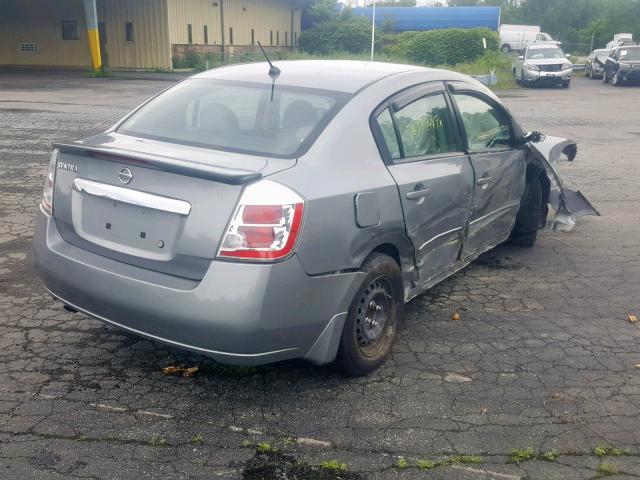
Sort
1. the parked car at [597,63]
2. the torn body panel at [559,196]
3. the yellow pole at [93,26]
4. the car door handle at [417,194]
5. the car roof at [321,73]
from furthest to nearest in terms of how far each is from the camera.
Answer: the parked car at [597,63] → the yellow pole at [93,26] → the torn body panel at [559,196] → the car roof at [321,73] → the car door handle at [417,194]

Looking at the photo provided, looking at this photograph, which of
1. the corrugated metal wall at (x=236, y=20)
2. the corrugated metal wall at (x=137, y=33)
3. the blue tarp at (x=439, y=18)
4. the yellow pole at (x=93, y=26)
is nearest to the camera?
the yellow pole at (x=93, y=26)

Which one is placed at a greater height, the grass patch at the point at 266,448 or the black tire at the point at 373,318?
the black tire at the point at 373,318

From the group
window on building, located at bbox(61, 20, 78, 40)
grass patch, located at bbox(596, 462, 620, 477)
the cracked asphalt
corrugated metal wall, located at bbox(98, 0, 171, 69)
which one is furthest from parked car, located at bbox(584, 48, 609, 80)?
grass patch, located at bbox(596, 462, 620, 477)

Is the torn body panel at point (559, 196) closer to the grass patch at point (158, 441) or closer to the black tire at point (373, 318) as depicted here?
the black tire at point (373, 318)

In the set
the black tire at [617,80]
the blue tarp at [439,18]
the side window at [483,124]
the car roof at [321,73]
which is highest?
the blue tarp at [439,18]

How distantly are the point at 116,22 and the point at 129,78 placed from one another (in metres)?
6.72

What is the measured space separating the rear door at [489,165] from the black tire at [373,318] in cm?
117

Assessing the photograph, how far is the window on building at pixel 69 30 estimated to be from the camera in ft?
130

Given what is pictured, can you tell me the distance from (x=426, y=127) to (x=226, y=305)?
2.04 meters

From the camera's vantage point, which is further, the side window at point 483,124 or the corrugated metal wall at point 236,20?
the corrugated metal wall at point 236,20

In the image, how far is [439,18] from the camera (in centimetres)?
5247

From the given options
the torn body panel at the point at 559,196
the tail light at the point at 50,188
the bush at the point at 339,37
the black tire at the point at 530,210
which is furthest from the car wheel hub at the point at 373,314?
the bush at the point at 339,37

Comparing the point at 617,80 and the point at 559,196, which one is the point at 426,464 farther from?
the point at 617,80

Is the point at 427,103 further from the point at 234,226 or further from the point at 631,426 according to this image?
the point at 631,426
